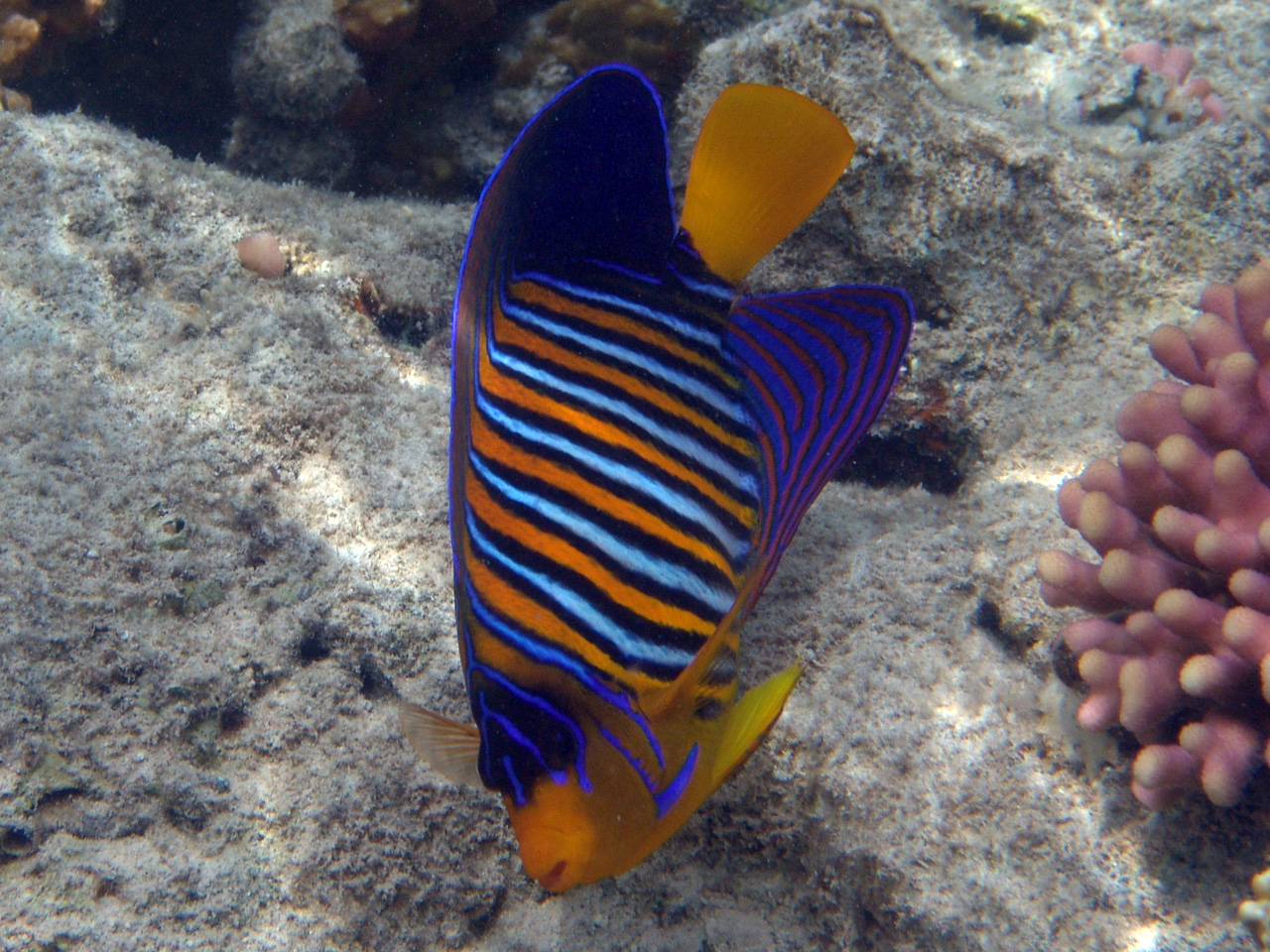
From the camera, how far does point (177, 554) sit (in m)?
2.00

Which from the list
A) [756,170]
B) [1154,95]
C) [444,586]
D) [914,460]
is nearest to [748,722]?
[756,170]

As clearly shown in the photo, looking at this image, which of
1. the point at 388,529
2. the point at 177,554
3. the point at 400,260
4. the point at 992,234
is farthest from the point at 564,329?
the point at 992,234

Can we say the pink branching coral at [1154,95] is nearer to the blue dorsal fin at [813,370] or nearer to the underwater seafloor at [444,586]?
the underwater seafloor at [444,586]

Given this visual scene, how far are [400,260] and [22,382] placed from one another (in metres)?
1.30

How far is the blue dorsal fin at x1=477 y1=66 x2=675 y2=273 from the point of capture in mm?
1492

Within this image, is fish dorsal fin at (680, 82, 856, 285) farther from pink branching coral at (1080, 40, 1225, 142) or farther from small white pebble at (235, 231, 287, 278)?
pink branching coral at (1080, 40, 1225, 142)

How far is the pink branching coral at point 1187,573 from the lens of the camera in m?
1.49

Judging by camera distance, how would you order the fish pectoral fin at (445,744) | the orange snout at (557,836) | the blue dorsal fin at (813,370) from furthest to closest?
the blue dorsal fin at (813,370) → the fish pectoral fin at (445,744) → the orange snout at (557,836)

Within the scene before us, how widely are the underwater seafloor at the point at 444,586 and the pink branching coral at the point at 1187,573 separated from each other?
0.47 ft

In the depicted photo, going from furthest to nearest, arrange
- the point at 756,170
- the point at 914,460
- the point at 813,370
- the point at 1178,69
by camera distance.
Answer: the point at 1178,69 → the point at 914,460 → the point at 813,370 → the point at 756,170

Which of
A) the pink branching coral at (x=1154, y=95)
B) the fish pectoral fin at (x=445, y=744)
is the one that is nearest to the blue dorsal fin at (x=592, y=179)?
the fish pectoral fin at (x=445, y=744)

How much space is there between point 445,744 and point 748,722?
1.57 ft

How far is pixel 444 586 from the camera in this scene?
2105mm

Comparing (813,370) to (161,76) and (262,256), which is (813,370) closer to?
(262,256)
